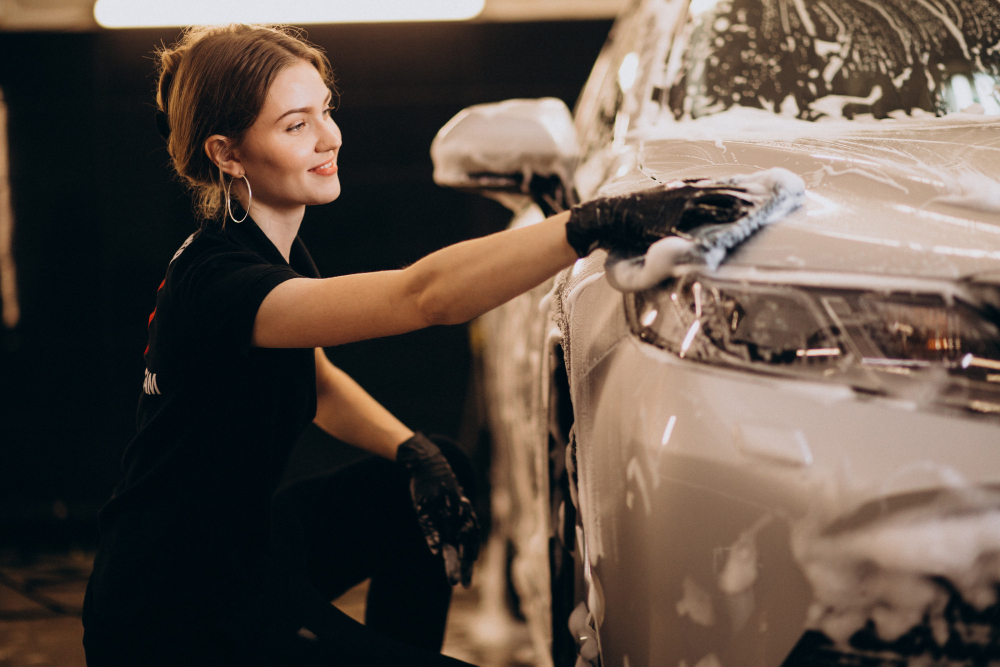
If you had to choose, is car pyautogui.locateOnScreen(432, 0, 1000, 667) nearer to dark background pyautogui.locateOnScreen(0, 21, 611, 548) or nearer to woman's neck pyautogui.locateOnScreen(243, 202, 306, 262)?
woman's neck pyautogui.locateOnScreen(243, 202, 306, 262)

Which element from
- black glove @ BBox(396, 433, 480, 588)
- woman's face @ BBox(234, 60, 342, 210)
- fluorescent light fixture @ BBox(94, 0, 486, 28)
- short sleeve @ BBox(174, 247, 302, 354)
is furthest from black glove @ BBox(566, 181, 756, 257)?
fluorescent light fixture @ BBox(94, 0, 486, 28)

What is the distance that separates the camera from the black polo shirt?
1225mm

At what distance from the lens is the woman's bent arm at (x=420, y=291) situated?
1034 mm

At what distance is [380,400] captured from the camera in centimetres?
401

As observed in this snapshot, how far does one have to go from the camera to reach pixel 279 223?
1432 millimetres

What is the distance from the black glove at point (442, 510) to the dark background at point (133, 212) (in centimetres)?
228

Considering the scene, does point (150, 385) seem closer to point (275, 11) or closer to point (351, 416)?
point (351, 416)

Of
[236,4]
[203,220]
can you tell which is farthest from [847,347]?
[236,4]

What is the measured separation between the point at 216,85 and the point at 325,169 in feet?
0.71

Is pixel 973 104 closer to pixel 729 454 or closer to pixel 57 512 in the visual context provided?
pixel 729 454

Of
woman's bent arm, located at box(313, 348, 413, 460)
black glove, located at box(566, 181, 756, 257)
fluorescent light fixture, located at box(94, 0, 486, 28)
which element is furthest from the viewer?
fluorescent light fixture, located at box(94, 0, 486, 28)

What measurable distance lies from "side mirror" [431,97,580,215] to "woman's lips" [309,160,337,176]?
1.00ft

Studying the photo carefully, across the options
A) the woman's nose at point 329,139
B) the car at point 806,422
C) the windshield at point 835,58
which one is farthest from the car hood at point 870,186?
the woman's nose at point 329,139

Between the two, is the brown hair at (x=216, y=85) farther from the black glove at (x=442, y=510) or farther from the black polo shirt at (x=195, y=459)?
the black glove at (x=442, y=510)
